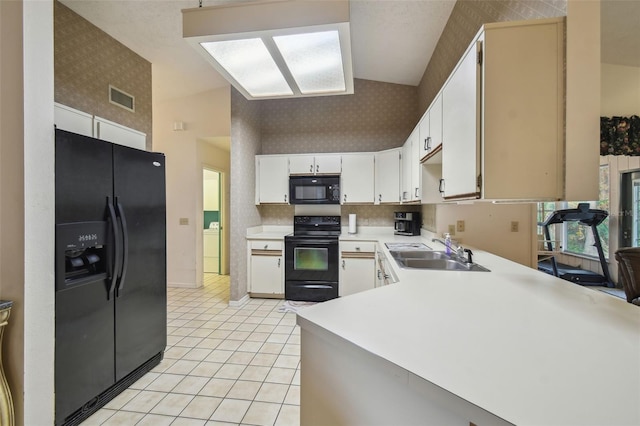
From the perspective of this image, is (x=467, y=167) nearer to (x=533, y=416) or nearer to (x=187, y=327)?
(x=533, y=416)

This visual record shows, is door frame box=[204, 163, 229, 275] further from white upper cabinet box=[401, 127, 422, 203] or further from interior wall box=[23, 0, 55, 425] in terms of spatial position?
interior wall box=[23, 0, 55, 425]

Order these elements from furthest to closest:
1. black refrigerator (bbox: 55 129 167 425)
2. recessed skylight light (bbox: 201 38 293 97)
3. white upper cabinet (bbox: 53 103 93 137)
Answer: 1. recessed skylight light (bbox: 201 38 293 97)
2. white upper cabinet (bbox: 53 103 93 137)
3. black refrigerator (bbox: 55 129 167 425)

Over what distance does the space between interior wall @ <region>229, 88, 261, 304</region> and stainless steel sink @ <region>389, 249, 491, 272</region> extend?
6.73 ft

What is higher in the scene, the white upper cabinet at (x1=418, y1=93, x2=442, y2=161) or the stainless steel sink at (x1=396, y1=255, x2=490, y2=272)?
the white upper cabinet at (x1=418, y1=93, x2=442, y2=161)

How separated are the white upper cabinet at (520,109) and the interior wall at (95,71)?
3066 mm

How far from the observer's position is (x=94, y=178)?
5.32ft

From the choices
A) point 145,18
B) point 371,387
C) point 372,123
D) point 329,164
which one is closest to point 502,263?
point 371,387

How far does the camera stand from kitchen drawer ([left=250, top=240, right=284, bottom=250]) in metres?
3.62

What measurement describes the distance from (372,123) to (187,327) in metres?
3.59

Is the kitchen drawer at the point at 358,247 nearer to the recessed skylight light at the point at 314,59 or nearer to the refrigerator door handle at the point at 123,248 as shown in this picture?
the recessed skylight light at the point at 314,59

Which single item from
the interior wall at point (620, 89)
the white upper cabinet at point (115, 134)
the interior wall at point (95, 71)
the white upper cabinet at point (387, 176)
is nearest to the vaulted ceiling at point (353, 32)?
the interior wall at point (95, 71)

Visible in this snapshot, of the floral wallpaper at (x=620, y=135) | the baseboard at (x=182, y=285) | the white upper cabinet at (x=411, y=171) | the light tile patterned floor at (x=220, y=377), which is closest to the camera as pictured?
the floral wallpaper at (x=620, y=135)

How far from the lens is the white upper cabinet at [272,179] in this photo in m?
3.88

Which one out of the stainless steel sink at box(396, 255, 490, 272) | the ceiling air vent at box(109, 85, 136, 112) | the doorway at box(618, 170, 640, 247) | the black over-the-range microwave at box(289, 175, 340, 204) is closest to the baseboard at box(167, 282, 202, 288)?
the black over-the-range microwave at box(289, 175, 340, 204)
